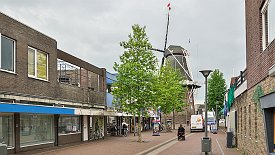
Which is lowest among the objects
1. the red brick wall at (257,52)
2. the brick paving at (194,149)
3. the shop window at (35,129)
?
the brick paving at (194,149)

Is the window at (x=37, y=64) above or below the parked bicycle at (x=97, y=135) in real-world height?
above

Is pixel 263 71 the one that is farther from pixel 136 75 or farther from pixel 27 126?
pixel 136 75

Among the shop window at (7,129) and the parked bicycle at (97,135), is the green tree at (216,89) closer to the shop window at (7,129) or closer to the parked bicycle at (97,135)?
the parked bicycle at (97,135)

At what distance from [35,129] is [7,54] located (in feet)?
17.6

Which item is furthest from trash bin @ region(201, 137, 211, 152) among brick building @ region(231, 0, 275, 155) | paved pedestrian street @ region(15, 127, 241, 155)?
brick building @ region(231, 0, 275, 155)

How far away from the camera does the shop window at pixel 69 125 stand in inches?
1115

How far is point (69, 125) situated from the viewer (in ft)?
98.7

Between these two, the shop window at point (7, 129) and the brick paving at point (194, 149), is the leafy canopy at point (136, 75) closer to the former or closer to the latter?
the brick paving at point (194, 149)

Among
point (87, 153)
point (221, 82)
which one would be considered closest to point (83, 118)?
point (87, 153)

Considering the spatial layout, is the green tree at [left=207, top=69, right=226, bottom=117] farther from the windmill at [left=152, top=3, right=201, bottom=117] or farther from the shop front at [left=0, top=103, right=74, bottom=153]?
the shop front at [left=0, top=103, right=74, bottom=153]

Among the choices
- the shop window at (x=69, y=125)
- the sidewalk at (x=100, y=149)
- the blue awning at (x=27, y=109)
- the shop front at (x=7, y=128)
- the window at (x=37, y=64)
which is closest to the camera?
the blue awning at (x=27, y=109)

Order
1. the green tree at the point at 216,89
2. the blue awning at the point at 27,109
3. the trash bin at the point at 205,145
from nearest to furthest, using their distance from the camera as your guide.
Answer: the blue awning at the point at 27,109
the trash bin at the point at 205,145
the green tree at the point at 216,89

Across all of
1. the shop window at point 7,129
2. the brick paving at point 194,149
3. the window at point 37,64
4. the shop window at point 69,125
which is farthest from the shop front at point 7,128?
the brick paving at point 194,149

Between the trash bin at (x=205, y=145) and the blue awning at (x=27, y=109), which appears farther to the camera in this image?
the trash bin at (x=205, y=145)
